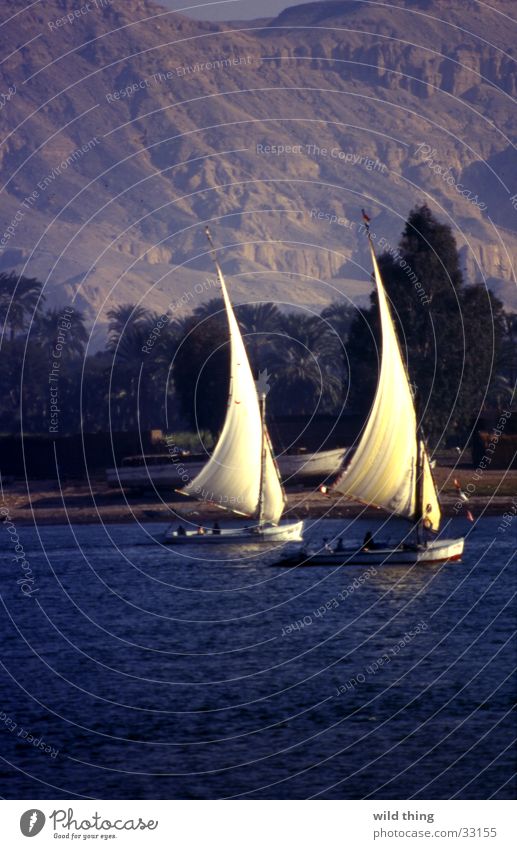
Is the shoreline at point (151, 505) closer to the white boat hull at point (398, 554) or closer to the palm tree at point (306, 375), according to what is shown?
the white boat hull at point (398, 554)

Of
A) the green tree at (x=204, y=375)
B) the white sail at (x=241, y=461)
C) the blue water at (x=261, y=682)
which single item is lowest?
the blue water at (x=261, y=682)

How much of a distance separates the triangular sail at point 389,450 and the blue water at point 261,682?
356 centimetres

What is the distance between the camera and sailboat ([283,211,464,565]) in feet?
229

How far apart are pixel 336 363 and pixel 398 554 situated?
95456mm

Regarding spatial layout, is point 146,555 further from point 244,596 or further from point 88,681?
point 88,681

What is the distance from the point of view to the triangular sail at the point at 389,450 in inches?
2744

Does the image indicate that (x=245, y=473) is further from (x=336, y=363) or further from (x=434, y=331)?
(x=336, y=363)

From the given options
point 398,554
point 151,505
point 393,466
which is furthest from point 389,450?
point 151,505

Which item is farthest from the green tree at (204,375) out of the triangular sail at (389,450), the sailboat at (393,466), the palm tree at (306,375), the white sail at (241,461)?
the triangular sail at (389,450)

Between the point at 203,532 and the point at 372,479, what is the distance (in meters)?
23.1

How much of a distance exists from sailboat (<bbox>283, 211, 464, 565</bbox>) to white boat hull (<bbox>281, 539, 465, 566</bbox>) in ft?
0.14

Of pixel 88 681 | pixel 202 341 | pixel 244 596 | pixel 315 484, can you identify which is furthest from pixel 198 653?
pixel 202 341

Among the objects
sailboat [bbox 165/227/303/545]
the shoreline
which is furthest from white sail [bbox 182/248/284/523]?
the shoreline
